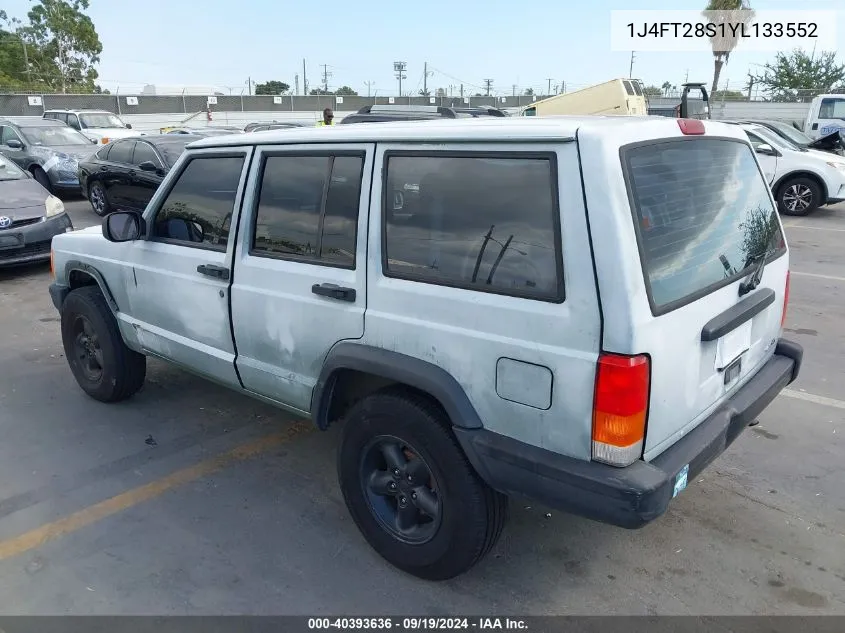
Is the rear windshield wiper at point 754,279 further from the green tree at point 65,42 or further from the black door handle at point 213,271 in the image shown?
the green tree at point 65,42

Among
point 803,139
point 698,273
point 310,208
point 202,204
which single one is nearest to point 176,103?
point 803,139

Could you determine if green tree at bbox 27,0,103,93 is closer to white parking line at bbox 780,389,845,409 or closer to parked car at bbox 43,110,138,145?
parked car at bbox 43,110,138,145

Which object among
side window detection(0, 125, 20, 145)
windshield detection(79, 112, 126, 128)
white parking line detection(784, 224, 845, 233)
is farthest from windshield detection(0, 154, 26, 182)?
white parking line detection(784, 224, 845, 233)

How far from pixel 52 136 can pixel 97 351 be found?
1209 centimetres

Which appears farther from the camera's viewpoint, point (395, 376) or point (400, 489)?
point (400, 489)

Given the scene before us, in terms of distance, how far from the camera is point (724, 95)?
35.3 m

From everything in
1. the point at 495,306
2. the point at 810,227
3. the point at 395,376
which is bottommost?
the point at 810,227

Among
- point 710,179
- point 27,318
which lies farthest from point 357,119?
point 710,179

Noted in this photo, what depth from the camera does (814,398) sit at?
175 inches

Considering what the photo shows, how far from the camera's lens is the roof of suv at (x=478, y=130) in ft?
7.30

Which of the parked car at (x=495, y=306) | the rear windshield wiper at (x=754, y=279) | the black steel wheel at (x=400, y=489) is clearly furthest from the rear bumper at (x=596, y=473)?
the rear windshield wiper at (x=754, y=279)

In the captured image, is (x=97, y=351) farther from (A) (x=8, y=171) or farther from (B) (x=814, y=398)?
(A) (x=8, y=171)

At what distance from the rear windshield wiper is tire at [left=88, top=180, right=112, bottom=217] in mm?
11166

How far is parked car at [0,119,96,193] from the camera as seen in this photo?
A: 42.9 ft
